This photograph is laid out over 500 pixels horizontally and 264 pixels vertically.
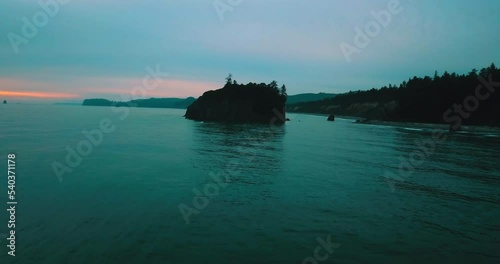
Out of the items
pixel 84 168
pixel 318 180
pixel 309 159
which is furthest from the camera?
pixel 309 159

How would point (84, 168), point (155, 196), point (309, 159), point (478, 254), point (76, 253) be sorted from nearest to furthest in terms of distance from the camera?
point (76, 253) → point (478, 254) → point (155, 196) → point (84, 168) → point (309, 159)

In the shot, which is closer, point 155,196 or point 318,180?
point 155,196

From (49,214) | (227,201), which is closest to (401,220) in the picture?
(227,201)

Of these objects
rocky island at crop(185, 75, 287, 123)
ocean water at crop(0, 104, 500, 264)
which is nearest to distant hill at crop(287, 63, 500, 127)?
rocky island at crop(185, 75, 287, 123)

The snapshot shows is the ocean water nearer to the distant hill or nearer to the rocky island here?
the distant hill

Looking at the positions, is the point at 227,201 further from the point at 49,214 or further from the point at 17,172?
the point at 17,172

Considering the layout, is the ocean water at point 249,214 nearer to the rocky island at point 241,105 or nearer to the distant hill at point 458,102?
the distant hill at point 458,102

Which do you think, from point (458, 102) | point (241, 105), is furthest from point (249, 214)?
point (458, 102)

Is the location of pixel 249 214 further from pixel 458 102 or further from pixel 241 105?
pixel 458 102
